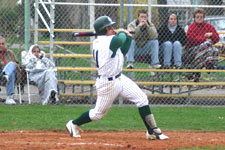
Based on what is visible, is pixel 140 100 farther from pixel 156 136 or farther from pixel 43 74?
pixel 43 74

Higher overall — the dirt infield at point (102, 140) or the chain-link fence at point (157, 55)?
the chain-link fence at point (157, 55)

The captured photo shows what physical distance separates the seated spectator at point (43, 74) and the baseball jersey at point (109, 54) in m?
4.10

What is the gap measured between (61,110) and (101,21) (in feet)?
12.1

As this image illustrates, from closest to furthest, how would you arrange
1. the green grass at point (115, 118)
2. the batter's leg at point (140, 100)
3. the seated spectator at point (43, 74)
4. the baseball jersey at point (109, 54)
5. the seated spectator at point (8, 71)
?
the baseball jersey at point (109, 54) < the batter's leg at point (140, 100) < the green grass at point (115, 118) < the seated spectator at point (8, 71) < the seated spectator at point (43, 74)

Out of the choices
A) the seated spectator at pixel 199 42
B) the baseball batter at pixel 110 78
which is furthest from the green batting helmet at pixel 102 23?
the seated spectator at pixel 199 42

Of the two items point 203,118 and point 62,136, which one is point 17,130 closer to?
point 62,136

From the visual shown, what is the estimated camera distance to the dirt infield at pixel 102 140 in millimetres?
6633

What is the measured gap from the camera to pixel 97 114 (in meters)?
7.28

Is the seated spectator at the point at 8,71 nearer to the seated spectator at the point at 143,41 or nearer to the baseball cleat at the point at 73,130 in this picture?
the seated spectator at the point at 143,41

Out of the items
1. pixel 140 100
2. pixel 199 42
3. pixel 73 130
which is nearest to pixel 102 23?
pixel 140 100

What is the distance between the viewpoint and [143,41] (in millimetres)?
11492

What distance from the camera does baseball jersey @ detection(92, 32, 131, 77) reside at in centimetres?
708

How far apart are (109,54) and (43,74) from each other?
442 centimetres

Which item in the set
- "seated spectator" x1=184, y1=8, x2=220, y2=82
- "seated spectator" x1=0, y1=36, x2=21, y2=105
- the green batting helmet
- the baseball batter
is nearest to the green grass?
"seated spectator" x1=0, y1=36, x2=21, y2=105
